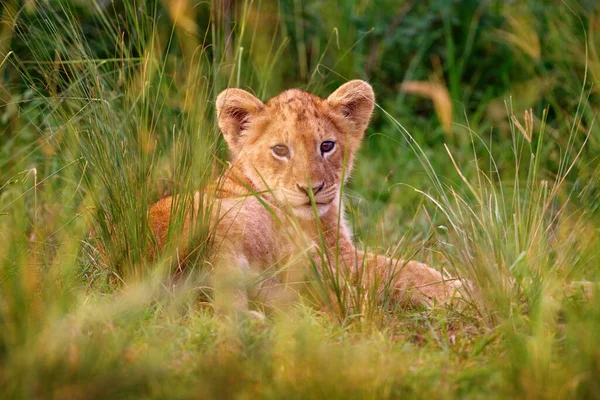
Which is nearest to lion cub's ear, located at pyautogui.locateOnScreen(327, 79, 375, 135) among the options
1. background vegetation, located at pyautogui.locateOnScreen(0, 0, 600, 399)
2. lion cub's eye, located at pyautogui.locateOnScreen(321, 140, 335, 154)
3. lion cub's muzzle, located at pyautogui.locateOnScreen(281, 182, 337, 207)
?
lion cub's eye, located at pyautogui.locateOnScreen(321, 140, 335, 154)

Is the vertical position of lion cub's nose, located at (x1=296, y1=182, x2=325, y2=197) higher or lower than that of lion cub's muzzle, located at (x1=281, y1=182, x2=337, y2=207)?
higher

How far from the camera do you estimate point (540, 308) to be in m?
2.93

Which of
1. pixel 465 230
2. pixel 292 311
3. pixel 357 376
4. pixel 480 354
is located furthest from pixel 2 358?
pixel 465 230

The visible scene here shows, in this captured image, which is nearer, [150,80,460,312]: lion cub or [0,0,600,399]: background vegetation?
[0,0,600,399]: background vegetation

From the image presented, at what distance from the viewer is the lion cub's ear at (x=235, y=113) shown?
448 cm

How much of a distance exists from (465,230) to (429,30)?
451 cm

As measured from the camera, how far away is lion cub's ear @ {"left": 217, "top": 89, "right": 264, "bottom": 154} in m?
4.48

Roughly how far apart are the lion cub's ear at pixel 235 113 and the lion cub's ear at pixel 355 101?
44 centimetres

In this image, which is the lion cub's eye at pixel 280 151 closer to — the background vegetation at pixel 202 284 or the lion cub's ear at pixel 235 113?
the lion cub's ear at pixel 235 113

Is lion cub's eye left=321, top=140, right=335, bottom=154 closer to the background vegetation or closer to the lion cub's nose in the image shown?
the lion cub's nose

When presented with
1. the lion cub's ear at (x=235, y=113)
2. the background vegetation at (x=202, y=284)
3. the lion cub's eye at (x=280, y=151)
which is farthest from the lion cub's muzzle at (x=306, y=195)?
the lion cub's ear at (x=235, y=113)

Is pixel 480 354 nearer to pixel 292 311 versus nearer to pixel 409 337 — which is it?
pixel 409 337

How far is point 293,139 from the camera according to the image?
451 cm

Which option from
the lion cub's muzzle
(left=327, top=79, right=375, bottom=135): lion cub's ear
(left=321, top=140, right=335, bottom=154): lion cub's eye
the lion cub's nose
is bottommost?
the lion cub's muzzle
